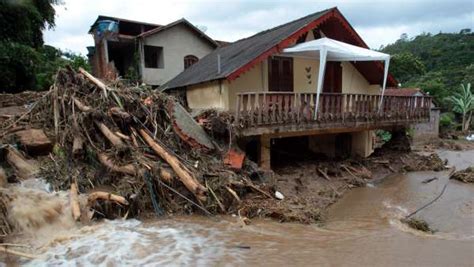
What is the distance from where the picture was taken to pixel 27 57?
1543 cm

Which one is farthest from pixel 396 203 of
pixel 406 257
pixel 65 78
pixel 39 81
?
pixel 39 81

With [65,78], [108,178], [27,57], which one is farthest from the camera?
[27,57]

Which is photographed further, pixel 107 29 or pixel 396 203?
pixel 107 29

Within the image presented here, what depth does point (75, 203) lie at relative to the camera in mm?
6527

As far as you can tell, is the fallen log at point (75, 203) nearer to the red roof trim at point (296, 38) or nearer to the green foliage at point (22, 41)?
the red roof trim at point (296, 38)

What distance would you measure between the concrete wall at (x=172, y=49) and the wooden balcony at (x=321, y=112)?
12.2 meters

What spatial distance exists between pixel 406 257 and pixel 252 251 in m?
2.22

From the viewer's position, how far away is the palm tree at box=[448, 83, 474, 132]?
2938 cm

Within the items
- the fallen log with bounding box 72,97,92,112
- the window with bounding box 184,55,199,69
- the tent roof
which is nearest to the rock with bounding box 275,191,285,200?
the fallen log with bounding box 72,97,92,112

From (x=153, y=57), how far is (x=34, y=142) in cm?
1404

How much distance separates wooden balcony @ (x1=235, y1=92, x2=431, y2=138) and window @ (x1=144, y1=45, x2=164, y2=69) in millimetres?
12603

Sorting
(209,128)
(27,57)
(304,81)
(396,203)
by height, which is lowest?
(396,203)

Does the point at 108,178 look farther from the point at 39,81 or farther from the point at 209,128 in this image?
the point at 39,81

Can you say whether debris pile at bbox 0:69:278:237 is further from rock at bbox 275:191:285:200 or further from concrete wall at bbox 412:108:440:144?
concrete wall at bbox 412:108:440:144
